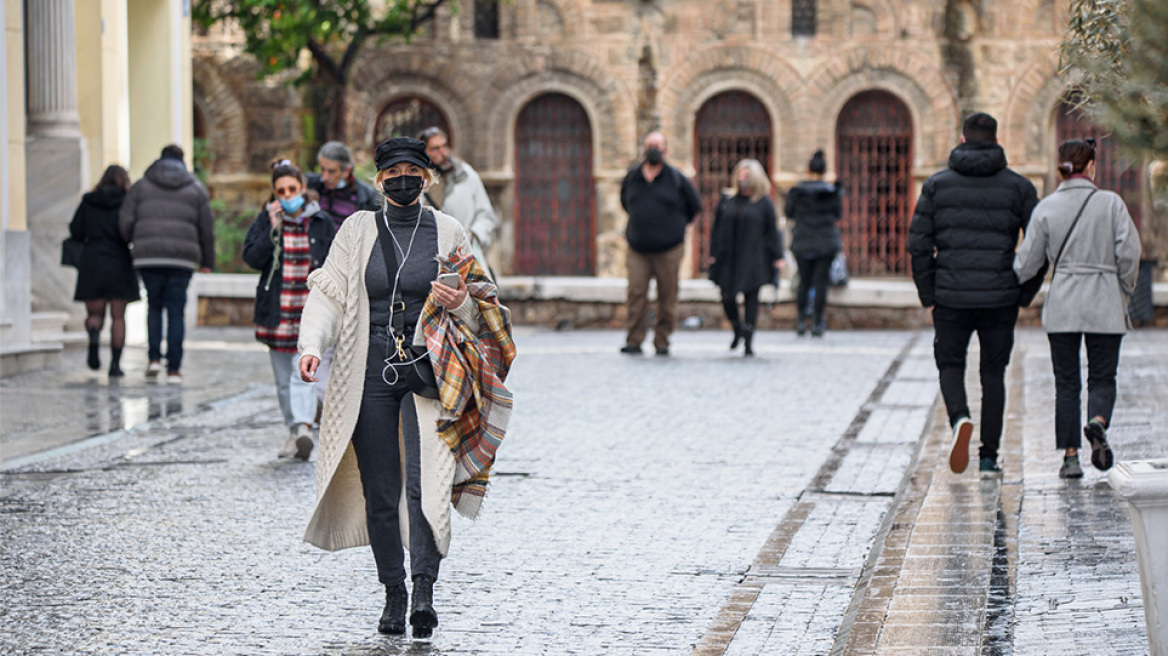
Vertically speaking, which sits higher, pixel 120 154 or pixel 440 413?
pixel 120 154

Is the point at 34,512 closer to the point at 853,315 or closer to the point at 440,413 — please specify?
the point at 440,413

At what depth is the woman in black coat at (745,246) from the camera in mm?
15281

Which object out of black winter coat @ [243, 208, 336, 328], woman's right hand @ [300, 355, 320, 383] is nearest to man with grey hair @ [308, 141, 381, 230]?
black winter coat @ [243, 208, 336, 328]

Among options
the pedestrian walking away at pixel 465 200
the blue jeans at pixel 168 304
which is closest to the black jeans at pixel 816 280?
the pedestrian walking away at pixel 465 200

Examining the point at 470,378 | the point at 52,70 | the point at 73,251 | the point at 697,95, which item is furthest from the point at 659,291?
the point at 697,95

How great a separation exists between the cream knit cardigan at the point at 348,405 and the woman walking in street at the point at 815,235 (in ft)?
39.2

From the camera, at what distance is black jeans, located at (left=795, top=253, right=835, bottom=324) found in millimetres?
17453

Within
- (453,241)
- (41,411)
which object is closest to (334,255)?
(453,241)

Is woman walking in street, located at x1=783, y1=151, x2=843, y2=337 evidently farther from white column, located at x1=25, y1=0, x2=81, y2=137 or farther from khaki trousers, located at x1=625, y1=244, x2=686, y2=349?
white column, located at x1=25, y1=0, x2=81, y2=137

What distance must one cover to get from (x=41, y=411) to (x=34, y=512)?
3852 millimetres

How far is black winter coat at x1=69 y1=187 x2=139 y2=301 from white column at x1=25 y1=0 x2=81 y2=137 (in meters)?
3.29

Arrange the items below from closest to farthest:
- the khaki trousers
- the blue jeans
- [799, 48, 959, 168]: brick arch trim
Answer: the blue jeans < the khaki trousers < [799, 48, 959, 168]: brick arch trim

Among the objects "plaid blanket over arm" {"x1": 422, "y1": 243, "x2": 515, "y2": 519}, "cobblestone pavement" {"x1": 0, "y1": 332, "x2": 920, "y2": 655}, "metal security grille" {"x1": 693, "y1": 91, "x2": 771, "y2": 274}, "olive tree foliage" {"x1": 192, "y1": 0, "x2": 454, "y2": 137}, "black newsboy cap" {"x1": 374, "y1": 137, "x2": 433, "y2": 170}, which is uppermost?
"olive tree foliage" {"x1": 192, "y1": 0, "x2": 454, "y2": 137}

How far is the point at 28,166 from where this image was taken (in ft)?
53.8
